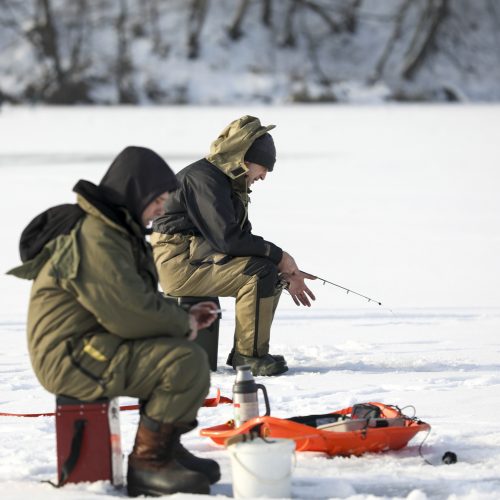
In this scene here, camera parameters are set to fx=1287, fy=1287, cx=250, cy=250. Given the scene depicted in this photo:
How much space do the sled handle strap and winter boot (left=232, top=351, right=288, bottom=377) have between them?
1930 mm

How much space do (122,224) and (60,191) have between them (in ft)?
35.3

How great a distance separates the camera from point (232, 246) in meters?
5.68

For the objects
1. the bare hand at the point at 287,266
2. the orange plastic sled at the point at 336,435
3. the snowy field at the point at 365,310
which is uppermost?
the bare hand at the point at 287,266

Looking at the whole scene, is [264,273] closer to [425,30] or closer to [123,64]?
[123,64]

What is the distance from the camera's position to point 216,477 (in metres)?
3.92

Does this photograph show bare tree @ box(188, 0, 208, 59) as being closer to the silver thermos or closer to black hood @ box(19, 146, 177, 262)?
the silver thermos

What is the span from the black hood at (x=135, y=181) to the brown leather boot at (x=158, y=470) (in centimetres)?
62

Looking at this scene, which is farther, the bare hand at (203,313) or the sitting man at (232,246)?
the sitting man at (232,246)

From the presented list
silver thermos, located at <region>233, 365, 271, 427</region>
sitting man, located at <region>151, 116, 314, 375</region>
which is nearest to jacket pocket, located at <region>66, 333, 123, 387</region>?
silver thermos, located at <region>233, 365, 271, 427</region>

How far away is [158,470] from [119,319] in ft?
1.59

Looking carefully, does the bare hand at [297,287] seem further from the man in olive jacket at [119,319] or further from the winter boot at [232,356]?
the man in olive jacket at [119,319]

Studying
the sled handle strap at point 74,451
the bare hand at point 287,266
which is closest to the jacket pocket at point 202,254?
the bare hand at point 287,266

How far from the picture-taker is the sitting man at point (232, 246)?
563 cm

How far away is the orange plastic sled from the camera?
4195mm
